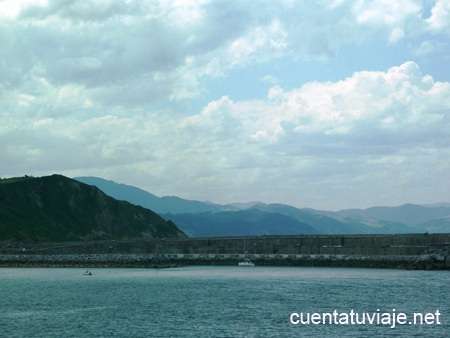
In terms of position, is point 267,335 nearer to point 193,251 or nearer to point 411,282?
point 411,282

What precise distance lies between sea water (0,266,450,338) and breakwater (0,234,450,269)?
20.9m

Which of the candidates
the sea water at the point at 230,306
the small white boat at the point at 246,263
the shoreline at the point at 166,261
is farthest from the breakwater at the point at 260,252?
the sea water at the point at 230,306

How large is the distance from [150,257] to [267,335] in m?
122

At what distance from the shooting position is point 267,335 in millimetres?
62000

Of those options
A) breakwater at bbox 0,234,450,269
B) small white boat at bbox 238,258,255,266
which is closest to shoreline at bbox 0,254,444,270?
breakwater at bbox 0,234,450,269

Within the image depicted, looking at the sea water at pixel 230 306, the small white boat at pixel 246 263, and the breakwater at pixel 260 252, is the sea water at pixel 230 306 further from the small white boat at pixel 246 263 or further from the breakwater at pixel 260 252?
the small white boat at pixel 246 263

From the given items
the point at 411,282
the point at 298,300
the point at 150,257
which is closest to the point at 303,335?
the point at 298,300

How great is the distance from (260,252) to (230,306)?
315ft

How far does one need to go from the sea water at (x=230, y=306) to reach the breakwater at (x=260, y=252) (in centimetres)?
2088

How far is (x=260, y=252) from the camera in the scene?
179m

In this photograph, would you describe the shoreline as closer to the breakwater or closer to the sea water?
the breakwater

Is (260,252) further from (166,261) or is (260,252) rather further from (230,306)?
(230,306)

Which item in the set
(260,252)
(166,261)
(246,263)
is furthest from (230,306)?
(166,261)

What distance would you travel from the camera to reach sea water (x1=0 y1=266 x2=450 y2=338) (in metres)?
65.6
